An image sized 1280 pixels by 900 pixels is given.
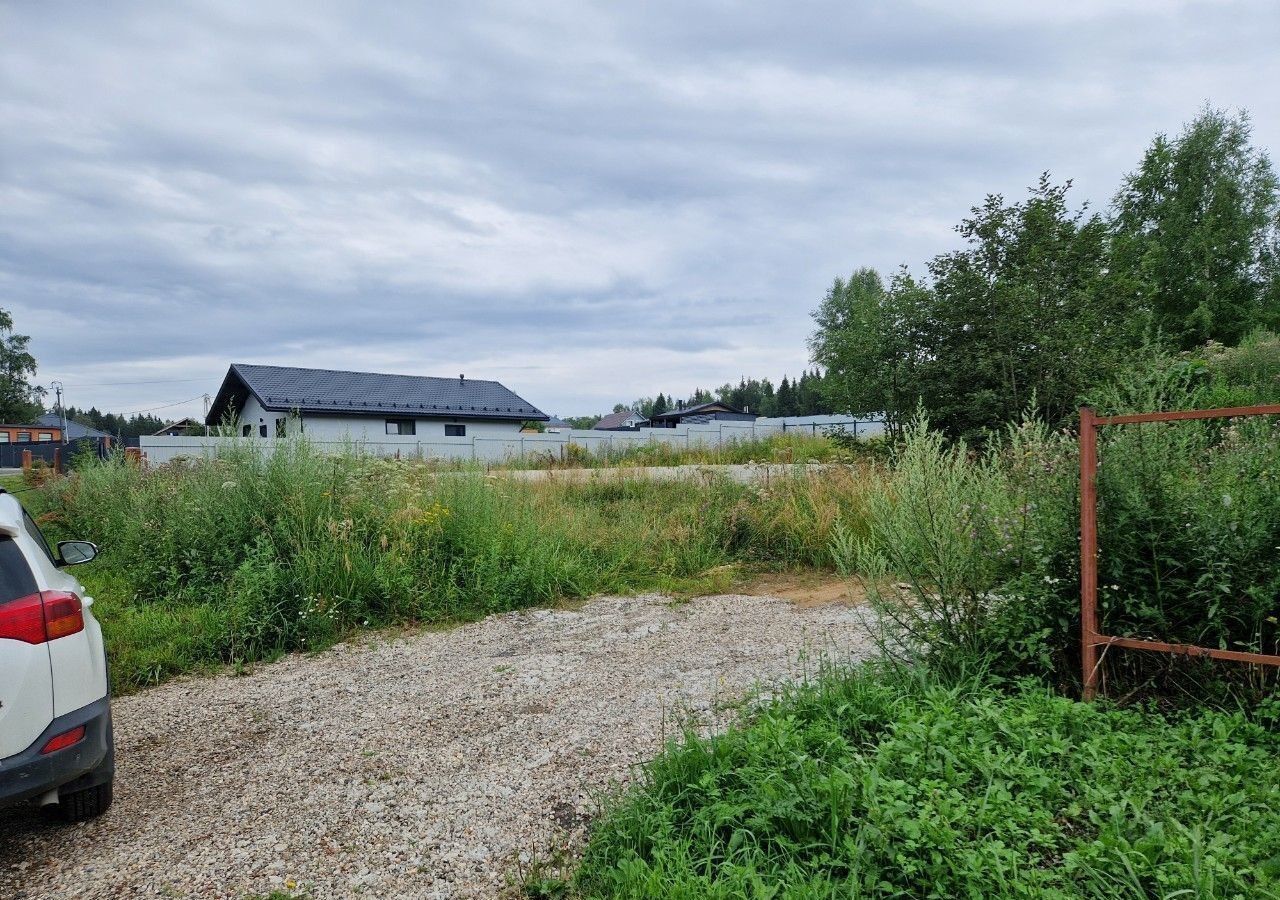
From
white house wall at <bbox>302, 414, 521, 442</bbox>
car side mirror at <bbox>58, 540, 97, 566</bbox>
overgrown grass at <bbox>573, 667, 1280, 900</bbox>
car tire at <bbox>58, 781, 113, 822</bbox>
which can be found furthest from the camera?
white house wall at <bbox>302, 414, 521, 442</bbox>

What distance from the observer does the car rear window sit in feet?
7.49

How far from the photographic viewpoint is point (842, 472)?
28.6 feet

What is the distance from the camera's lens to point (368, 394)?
3170 cm

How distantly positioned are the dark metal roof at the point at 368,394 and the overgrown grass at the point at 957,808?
2808 centimetres

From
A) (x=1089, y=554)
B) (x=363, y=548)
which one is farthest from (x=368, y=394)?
(x=1089, y=554)

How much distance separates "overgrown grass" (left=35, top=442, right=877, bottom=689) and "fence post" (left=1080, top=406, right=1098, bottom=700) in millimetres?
3234

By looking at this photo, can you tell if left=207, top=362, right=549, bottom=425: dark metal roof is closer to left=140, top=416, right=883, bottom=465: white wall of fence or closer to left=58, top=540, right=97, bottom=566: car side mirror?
left=140, top=416, right=883, bottom=465: white wall of fence

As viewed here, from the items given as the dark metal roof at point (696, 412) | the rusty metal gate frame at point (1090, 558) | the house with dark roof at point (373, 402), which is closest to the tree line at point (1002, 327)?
the rusty metal gate frame at point (1090, 558)

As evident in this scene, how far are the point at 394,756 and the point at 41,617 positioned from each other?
1.51 metres

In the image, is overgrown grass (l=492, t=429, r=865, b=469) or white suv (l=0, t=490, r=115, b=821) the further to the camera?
overgrown grass (l=492, t=429, r=865, b=469)

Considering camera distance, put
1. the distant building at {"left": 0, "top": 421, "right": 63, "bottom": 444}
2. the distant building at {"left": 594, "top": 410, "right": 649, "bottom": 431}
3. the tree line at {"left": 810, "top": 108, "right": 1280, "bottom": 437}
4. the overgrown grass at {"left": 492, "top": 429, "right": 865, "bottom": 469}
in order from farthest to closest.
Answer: the distant building at {"left": 594, "top": 410, "right": 649, "bottom": 431}
the distant building at {"left": 0, "top": 421, "right": 63, "bottom": 444}
the overgrown grass at {"left": 492, "top": 429, "right": 865, "bottom": 469}
the tree line at {"left": 810, "top": 108, "right": 1280, "bottom": 437}

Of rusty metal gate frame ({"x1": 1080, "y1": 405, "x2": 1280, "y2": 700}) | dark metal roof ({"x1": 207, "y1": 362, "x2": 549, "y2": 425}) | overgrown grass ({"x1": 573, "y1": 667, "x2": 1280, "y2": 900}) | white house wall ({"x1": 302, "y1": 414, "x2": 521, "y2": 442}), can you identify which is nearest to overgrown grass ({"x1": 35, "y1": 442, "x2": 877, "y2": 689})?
rusty metal gate frame ({"x1": 1080, "y1": 405, "x2": 1280, "y2": 700})

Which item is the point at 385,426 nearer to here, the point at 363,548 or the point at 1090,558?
the point at 363,548

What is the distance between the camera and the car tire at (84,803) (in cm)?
268
